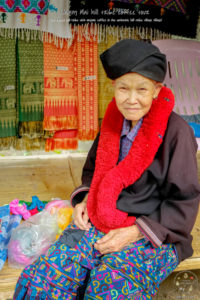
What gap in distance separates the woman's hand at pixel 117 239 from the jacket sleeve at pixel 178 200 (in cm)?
4

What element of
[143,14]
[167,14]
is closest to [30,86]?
[143,14]

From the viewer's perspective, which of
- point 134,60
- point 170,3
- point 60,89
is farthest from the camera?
point 60,89

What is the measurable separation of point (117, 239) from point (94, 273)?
0.53ft

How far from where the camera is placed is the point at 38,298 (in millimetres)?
1346

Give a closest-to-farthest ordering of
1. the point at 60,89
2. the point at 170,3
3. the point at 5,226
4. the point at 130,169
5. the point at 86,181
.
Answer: the point at 130,169 → the point at 86,181 → the point at 5,226 → the point at 170,3 → the point at 60,89

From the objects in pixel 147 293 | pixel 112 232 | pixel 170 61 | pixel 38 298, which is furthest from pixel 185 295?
pixel 170 61

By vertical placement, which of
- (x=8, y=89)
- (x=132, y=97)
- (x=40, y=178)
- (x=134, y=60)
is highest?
(x=134, y=60)

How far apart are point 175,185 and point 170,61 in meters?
1.86

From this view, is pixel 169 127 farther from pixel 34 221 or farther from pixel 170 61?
pixel 170 61

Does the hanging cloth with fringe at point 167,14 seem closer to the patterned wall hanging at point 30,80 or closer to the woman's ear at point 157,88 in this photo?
the patterned wall hanging at point 30,80

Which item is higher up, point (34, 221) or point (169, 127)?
point (169, 127)

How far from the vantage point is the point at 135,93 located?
4.56 feet

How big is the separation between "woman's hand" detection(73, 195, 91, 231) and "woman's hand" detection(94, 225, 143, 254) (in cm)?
13

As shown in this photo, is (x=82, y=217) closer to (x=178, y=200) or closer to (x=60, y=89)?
(x=178, y=200)
